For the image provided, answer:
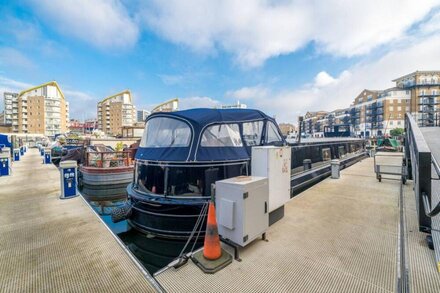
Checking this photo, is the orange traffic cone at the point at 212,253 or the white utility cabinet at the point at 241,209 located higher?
the white utility cabinet at the point at 241,209

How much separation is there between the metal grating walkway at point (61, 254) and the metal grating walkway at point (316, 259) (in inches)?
26.8

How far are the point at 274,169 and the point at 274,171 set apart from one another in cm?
4

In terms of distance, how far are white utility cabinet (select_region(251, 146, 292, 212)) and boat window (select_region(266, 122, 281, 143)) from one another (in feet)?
5.78

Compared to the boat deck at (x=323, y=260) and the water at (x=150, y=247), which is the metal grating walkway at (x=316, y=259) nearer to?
the boat deck at (x=323, y=260)

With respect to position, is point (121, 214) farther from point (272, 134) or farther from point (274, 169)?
point (272, 134)

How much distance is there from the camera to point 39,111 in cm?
6050

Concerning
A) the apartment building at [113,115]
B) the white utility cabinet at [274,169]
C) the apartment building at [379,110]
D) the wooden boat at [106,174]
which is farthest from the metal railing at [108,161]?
the apartment building at [113,115]

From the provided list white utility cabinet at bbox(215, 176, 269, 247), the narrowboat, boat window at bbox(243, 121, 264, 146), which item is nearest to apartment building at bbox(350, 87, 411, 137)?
boat window at bbox(243, 121, 264, 146)

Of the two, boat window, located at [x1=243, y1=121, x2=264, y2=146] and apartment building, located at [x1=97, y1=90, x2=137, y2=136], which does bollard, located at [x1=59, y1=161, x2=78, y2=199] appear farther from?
apartment building, located at [x1=97, y1=90, x2=137, y2=136]

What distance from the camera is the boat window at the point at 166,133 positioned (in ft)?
15.4

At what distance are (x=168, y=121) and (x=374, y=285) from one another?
14.9ft

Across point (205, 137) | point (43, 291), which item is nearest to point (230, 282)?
point (43, 291)

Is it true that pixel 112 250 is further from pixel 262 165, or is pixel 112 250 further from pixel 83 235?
pixel 262 165

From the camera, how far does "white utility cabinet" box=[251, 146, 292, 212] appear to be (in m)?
3.52
